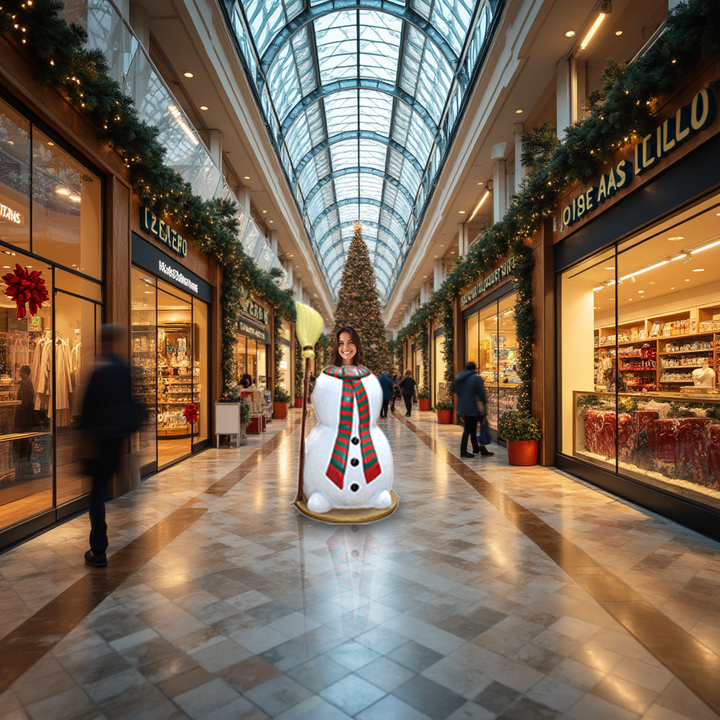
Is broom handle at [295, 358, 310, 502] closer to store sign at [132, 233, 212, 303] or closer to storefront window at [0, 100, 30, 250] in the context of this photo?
storefront window at [0, 100, 30, 250]

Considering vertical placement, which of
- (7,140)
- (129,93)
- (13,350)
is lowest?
(13,350)

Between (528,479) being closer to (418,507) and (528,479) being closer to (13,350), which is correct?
(418,507)

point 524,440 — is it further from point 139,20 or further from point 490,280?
point 139,20

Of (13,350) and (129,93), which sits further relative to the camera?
(129,93)

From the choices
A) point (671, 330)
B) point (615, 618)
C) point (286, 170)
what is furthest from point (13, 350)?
point (286, 170)

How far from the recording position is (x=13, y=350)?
5062 mm

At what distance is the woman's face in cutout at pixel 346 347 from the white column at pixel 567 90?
5249 mm

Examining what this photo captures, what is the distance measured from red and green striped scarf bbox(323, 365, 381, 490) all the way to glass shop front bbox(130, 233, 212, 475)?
295cm

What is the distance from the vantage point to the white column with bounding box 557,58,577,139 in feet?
25.3

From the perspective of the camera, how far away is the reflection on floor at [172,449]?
26.0 feet

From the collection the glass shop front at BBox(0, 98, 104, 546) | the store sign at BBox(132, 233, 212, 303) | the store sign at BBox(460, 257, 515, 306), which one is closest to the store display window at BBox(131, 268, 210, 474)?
the store sign at BBox(132, 233, 212, 303)

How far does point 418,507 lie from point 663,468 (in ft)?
8.24

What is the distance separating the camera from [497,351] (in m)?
11.1

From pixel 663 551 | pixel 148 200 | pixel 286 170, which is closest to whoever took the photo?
pixel 663 551
